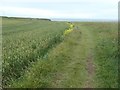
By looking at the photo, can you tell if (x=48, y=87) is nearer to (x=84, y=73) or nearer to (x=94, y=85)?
(x=94, y=85)

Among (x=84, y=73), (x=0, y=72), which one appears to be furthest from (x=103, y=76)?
(x=0, y=72)

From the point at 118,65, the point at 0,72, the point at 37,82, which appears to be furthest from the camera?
the point at 118,65

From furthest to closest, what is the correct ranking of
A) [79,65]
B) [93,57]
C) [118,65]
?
[93,57] → [79,65] → [118,65]

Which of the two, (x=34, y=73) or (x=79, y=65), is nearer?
(x=34, y=73)

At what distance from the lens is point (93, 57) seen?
64.1ft

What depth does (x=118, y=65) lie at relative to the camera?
15594mm

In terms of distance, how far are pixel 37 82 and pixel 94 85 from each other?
234cm

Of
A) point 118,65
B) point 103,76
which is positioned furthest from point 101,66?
point 103,76

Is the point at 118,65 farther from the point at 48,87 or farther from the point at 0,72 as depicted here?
the point at 0,72

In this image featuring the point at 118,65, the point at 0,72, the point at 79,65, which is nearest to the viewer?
the point at 0,72

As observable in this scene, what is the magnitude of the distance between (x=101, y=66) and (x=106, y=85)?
389cm

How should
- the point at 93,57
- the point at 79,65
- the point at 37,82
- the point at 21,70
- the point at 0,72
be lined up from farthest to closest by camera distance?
the point at 93,57 → the point at 79,65 → the point at 21,70 → the point at 0,72 → the point at 37,82

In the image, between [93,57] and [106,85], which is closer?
[106,85]

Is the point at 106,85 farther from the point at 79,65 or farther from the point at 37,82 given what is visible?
the point at 79,65
